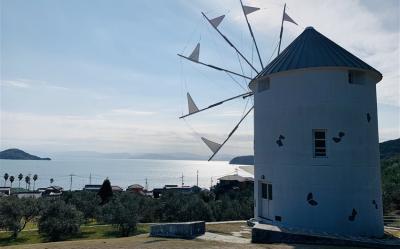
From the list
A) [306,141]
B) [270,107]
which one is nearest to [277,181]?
[306,141]

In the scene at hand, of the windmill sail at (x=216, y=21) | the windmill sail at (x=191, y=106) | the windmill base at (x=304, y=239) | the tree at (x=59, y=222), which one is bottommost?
the tree at (x=59, y=222)

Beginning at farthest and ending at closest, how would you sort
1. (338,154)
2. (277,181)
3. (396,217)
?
(396,217), (277,181), (338,154)

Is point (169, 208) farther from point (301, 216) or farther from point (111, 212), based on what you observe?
point (301, 216)

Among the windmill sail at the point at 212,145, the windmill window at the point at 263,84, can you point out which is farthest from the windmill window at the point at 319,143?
the windmill sail at the point at 212,145

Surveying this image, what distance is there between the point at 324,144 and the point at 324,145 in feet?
0.14

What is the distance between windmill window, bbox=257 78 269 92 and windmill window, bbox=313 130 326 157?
3.34 metres

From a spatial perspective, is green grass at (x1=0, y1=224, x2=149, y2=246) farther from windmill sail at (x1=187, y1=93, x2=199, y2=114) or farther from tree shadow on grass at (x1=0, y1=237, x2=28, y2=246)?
windmill sail at (x1=187, y1=93, x2=199, y2=114)

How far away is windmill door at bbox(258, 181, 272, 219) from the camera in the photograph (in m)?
17.7

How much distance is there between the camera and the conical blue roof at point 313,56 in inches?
639

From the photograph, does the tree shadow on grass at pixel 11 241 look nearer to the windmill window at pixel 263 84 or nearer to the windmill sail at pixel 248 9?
the windmill window at pixel 263 84

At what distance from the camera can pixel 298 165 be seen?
1595cm

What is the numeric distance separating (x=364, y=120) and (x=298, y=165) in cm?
347

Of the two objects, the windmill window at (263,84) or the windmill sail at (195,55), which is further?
the windmill sail at (195,55)

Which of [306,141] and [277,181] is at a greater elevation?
[306,141]
